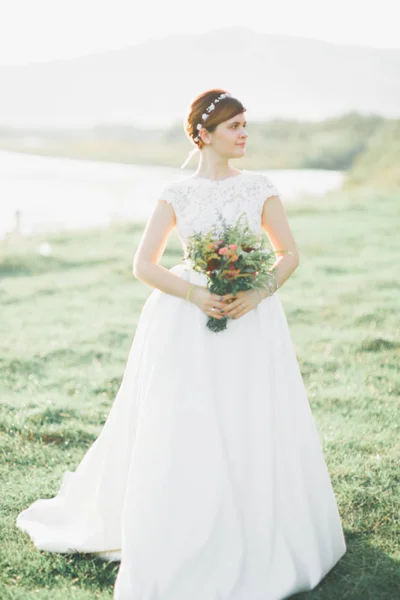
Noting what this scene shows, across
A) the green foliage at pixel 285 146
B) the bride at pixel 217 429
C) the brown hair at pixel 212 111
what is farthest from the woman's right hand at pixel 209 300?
the green foliage at pixel 285 146

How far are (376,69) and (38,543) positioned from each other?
87.2ft

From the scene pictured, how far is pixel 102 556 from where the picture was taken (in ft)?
12.6

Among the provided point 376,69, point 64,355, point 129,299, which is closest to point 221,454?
point 64,355

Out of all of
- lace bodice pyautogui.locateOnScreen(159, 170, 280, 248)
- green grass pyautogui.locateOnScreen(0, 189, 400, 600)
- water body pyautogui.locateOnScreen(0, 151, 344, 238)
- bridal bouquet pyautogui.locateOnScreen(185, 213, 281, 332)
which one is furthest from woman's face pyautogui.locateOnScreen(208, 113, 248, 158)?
water body pyautogui.locateOnScreen(0, 151, 344, 238)

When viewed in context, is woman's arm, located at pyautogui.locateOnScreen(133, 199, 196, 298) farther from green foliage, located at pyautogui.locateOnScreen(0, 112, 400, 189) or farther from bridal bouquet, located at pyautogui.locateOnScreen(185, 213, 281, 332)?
green foliage, located at pyautogui.locateOnScreen(0, 112, 400, 189)

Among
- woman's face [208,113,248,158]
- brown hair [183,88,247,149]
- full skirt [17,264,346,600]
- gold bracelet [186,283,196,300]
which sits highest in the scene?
brown hair [183,88,247,149]

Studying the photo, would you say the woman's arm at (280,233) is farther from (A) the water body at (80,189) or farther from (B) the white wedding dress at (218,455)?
(A) the water body at (80,189)

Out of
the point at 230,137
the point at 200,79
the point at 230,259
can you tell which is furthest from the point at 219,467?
the point at 200,79

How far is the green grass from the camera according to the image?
379cm

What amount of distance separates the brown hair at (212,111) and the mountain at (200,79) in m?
18.3

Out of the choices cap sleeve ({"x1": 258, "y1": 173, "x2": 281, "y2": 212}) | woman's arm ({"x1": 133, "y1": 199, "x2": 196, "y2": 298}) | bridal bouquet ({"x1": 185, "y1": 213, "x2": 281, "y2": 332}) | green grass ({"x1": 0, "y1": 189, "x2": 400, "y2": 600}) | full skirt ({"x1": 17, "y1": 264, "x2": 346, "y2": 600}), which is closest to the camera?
bridal bouquet ({"x1": 185, "y1": 213, "x2": 281, "y2": 332})

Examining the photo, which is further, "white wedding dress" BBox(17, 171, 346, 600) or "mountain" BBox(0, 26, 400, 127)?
"mountain" BBox(0, 26, 400, 127)

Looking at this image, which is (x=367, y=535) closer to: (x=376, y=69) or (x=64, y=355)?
(x=64, y=355)

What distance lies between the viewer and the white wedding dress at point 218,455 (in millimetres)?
3387
